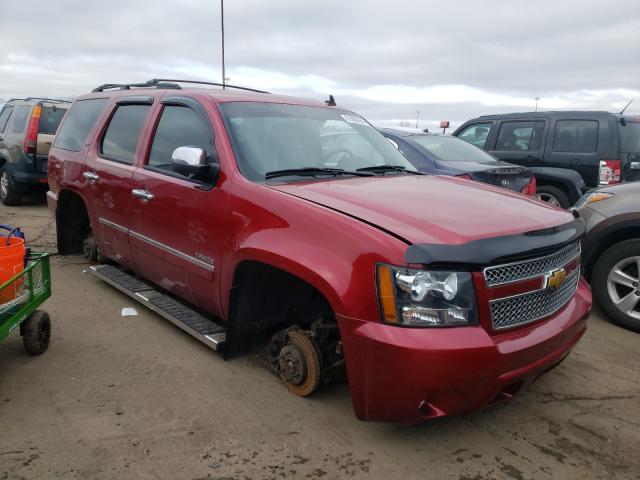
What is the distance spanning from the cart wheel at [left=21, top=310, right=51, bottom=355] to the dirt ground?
7cm

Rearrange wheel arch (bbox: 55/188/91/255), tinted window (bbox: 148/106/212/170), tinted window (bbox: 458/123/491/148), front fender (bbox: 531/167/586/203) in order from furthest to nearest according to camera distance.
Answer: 1. tinted window (bbox: 458/123/491/148)
2. front fender (bbox: 531/167/586/203)
3. wheel arch (bbox: 55/188/91/255)
4. tinted window (bbox: 148/106/212/170)

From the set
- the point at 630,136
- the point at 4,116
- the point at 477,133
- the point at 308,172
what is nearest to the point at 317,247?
the point at 308,172

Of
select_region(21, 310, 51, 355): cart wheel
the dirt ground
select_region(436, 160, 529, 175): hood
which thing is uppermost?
select_region(436, 160, 529, 175): hood

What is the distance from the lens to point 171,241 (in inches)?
146

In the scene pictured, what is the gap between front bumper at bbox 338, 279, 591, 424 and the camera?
89.5 inches

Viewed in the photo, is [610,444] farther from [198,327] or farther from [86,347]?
[86,347]

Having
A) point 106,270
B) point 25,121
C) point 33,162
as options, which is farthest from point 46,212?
point 106,270

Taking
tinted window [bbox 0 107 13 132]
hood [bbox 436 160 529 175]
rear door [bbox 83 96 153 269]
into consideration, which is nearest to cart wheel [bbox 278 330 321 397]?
rear door [bbox 83 96 153 269]

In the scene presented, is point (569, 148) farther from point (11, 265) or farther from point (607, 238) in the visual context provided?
point (11, 265)

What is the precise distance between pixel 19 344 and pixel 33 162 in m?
6.36

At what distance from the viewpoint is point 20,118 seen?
9.61 m

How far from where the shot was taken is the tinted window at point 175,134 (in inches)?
143

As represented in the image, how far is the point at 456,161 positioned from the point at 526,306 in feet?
15.2

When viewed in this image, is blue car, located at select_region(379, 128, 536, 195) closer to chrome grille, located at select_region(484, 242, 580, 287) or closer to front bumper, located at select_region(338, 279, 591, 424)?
chrome grille, located at select_region(484, 242, 580, 287)
